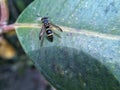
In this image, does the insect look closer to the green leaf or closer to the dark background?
the green leaf

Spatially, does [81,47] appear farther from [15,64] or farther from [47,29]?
[15,64]

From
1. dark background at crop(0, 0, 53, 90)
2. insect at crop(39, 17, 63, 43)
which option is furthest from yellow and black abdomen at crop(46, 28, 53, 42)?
dark background at crop(0, 0, 53, 90)

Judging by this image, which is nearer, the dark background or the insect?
the insect

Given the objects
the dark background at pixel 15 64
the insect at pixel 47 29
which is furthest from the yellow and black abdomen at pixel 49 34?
the dark background at pixel 15 64

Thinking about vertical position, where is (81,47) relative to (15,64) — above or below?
above

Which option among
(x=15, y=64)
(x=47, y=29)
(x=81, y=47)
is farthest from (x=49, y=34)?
(x=15, y=64)

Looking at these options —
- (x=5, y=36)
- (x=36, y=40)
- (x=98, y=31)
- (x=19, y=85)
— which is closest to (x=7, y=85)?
(x=19, y=85)
